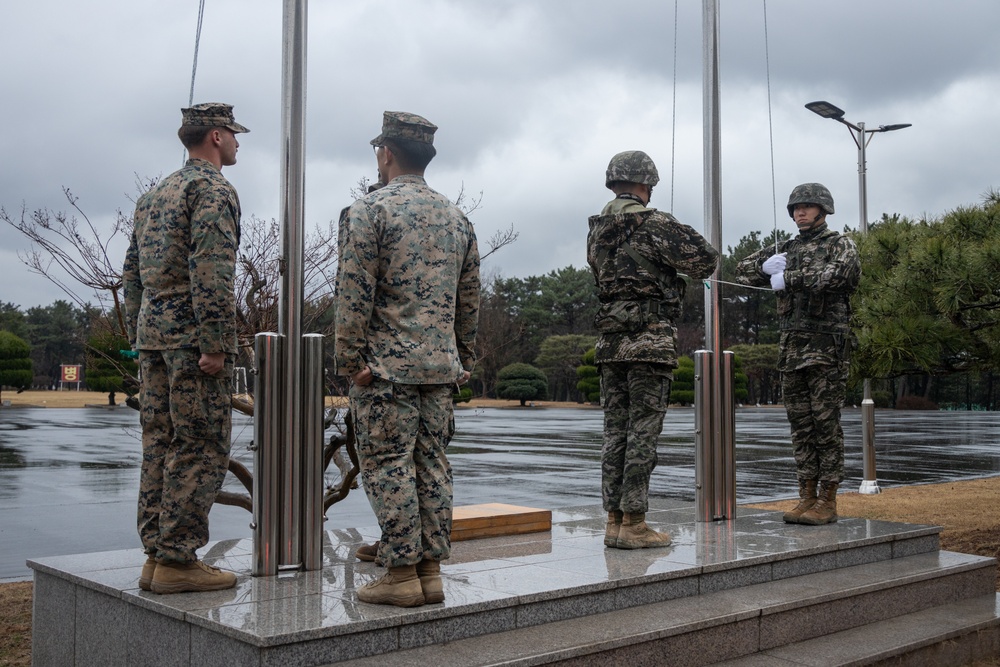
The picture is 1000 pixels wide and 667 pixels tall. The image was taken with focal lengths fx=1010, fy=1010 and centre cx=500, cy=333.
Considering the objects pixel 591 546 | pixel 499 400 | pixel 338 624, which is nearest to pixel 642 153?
pixel 591 546

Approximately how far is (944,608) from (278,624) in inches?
172

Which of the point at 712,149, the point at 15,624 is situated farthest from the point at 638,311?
the point at 15,624

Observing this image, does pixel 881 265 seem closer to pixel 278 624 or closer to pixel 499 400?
pixel 278 624

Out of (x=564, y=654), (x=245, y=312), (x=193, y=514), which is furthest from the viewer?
(x=245, y=312)

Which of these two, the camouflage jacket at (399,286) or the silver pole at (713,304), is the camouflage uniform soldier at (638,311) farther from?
the camouflage jacket at (399,286)

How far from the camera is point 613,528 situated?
20.2 ft

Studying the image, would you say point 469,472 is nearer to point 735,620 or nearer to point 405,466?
point 735,620

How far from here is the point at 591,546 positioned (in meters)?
6.15

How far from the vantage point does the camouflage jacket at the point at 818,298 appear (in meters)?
7.10

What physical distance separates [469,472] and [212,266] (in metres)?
11.0

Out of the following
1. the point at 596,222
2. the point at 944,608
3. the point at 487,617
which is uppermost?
the point at 596,222

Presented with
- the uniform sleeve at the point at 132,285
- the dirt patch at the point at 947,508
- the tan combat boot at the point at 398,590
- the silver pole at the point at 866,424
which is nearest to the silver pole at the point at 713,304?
the dirt patch at the point at 947,508

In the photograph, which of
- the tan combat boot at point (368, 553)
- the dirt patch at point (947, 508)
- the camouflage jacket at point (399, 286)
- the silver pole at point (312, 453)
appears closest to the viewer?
the camouflage jacket at point (399, 286)

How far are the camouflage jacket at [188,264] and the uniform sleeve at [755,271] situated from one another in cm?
428
